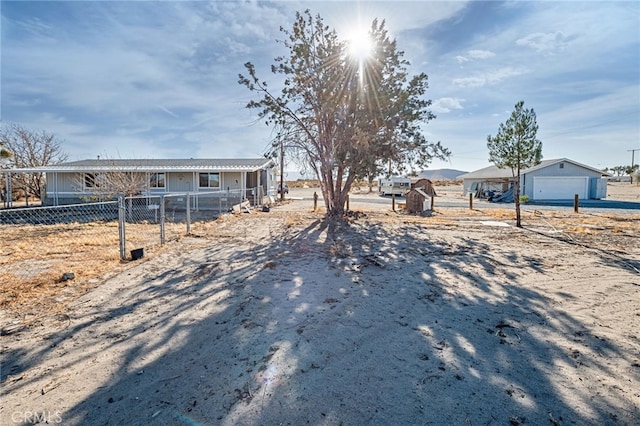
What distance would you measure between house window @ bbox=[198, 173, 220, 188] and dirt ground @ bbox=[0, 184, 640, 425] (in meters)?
15.8

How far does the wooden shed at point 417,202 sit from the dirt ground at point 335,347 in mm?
10971

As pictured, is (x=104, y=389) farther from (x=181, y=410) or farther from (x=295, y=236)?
(x=295, y=236)

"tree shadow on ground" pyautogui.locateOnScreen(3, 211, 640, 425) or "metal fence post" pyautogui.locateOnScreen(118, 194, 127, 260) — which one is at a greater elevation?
"metal fence post" pyautogui.locateOnScreen(118, 194, 127, 260)

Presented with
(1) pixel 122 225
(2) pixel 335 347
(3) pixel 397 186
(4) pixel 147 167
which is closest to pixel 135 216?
(4) pixel 147 167

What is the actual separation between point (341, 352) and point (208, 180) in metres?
20.2

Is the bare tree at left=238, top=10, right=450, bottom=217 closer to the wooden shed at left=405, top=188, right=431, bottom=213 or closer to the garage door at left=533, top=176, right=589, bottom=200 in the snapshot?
the wooden shed at left=405, top=188, right=431, bottom=213

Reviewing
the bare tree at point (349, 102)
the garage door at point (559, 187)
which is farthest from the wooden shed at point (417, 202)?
the garage door at point (559, 187)

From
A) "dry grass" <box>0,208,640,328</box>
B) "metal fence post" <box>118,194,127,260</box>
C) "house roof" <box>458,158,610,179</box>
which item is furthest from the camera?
"house roof" <box>458,158,610,179</box>

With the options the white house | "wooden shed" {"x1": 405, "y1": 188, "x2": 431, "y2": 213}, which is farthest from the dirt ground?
the white house

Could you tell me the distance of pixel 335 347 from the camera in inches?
121

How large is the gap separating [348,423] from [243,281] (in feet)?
11.0

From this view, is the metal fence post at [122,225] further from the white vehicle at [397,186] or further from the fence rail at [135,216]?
the white vehicle at [397,186]

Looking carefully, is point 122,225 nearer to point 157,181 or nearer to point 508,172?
point 157,181

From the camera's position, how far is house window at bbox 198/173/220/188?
2125cm
